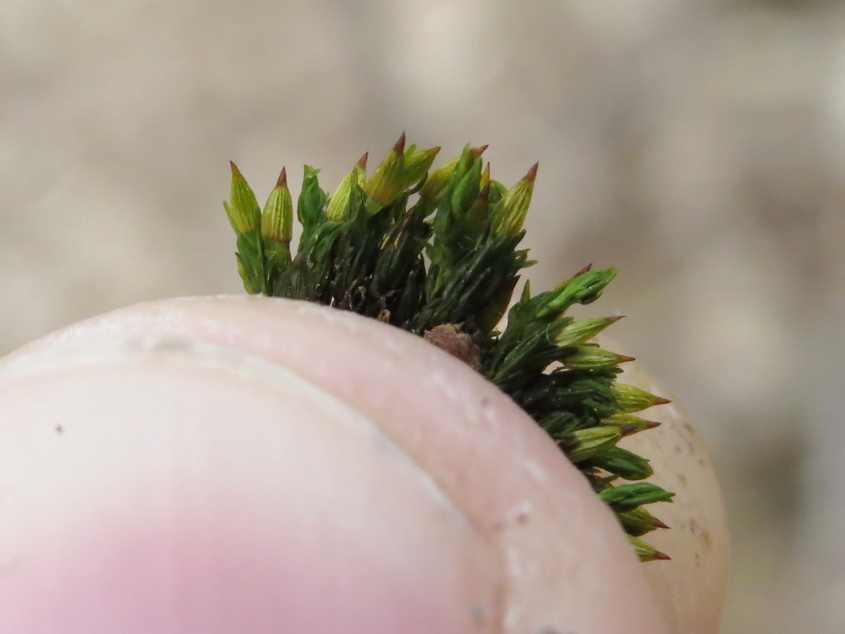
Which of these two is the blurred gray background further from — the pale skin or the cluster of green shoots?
the pale skin

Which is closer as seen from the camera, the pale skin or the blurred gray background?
the pale skin

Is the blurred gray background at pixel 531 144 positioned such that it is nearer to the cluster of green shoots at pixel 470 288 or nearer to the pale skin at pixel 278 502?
the cluster of green shoots at pixel 470 288

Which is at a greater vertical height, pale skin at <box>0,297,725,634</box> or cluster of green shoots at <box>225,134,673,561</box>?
cluster of green shoots at <box>225,134,673,561</box>

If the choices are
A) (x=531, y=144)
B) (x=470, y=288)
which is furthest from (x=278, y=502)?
(x=531, y=144)

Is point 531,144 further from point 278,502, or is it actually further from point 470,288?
point 278,502

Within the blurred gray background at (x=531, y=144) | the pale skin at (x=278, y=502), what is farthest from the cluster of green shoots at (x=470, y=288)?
the blurred gray background at (x=531, y=144)

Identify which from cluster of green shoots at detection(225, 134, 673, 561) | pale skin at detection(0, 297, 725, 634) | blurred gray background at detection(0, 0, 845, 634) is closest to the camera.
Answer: pale skin at detection(0, 297, 725, 634)

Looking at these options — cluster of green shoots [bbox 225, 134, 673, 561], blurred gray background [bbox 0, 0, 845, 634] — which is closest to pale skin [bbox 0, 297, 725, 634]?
cluster of green shoots [bbox 225, 134, 673, 561]
